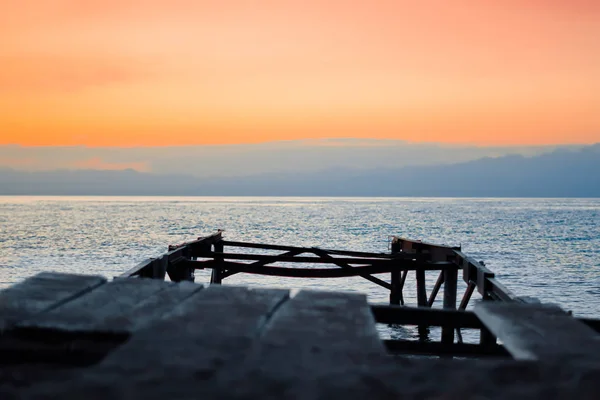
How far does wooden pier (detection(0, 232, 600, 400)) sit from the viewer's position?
1535 mm

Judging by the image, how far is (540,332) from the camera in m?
2.15

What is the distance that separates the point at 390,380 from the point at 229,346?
543 mm

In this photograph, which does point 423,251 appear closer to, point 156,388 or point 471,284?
point 471,284

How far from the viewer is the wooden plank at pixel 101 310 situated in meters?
2.06

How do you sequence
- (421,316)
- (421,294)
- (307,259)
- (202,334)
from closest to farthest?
(202,334) < (421,316) < (307,259) < (421,294)

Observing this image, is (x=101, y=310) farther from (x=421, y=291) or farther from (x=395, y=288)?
(x=421, y=291)

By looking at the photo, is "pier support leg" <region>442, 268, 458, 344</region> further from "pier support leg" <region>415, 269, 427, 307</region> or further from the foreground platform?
the foreground platform

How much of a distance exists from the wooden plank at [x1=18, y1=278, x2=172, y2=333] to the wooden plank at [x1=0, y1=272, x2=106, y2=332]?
4cm

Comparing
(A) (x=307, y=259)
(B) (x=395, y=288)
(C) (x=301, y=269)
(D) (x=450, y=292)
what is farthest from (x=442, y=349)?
(B) (x=395, y=288)

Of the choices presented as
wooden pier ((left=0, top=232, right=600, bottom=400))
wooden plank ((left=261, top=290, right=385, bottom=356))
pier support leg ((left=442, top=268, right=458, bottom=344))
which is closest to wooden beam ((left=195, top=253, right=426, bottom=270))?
pier support leg ((left=442, top=268, right=458, bottom=344))

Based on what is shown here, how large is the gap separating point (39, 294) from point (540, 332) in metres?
2.07

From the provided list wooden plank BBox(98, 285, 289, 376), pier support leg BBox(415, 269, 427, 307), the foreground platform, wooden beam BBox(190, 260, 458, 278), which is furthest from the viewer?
pier support leg BBox(415, 269, 427, 307)

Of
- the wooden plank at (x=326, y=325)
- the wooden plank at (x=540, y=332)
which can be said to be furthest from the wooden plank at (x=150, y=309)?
the wooden plank at (x=540, y=332)

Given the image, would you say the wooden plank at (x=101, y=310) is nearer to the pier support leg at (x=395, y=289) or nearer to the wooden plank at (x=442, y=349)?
the wooden plank at (x=442, y=349)
